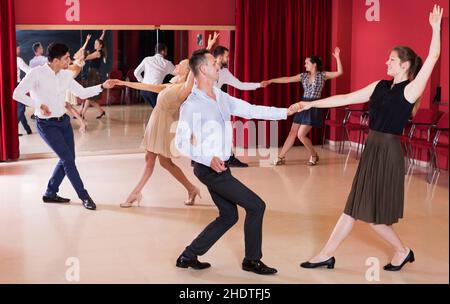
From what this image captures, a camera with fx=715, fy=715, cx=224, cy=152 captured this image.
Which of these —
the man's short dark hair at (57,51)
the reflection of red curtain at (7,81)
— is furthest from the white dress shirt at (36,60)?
the man's short dark hair at (57,51)

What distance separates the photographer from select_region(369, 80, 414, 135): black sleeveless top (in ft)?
14.4

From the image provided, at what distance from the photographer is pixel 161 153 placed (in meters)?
6.43

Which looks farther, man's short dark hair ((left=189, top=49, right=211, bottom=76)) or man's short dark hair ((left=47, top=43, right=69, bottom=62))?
man's short dark hair ((left=47, top=43, right=69, bottom=62))

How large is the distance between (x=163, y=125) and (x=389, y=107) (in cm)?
251

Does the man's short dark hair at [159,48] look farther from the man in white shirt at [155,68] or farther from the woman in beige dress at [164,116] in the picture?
the woman in beige dress at [164,116]

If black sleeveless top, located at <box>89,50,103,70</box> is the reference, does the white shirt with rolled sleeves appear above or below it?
below

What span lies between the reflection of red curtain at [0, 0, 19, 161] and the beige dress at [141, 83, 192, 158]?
3.44 metres

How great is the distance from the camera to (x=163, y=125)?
6.38 m

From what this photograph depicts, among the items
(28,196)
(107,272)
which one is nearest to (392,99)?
(107,272)

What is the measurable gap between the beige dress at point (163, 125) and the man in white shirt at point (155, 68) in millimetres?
3592

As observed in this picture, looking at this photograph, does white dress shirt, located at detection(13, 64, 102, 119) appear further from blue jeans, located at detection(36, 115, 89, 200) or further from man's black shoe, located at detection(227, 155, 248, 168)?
man's black shoe, located at detection(227, 155, 248, 168)

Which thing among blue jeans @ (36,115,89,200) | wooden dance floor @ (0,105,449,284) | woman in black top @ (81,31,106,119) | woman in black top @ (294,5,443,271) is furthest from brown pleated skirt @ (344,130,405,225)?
woman in black top @ (81,31,106,119)

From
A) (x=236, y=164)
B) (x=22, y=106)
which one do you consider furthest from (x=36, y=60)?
(x=236, y=164)

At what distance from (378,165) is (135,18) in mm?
6078
